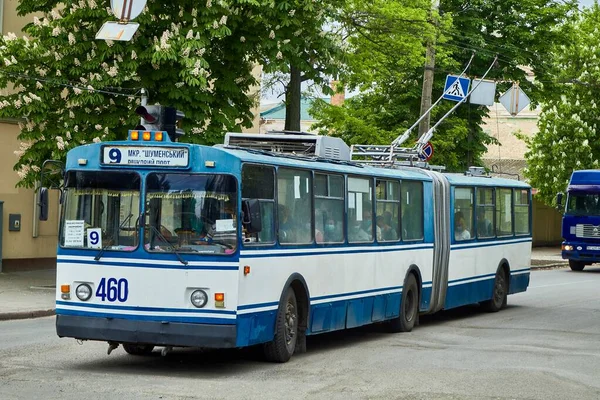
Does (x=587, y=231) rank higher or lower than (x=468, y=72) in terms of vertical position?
lower

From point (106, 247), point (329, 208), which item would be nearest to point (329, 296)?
point (329, 208)

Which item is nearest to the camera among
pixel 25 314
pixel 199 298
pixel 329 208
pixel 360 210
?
pixel 199 298

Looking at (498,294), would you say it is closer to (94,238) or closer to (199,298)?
(199,298)

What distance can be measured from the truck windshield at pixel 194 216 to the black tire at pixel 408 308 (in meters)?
6.14

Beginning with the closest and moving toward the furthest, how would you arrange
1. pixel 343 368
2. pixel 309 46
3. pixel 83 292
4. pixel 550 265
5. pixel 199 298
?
pixel 199 298
pixel 83 292
pixel 343 368
pixel 309 46
pixel 550 265

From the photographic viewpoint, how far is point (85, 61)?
23891 mm

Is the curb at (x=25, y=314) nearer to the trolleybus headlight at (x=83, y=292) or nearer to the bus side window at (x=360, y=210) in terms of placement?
the bus side window at (x=360, y=210)

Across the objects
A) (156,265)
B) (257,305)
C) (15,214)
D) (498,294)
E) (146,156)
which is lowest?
(498,294)

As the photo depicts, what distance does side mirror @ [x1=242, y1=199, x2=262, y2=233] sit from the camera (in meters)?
13.0

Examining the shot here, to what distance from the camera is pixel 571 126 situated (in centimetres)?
5625

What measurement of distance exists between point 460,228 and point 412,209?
8.28ft

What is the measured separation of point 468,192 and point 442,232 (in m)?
1.73

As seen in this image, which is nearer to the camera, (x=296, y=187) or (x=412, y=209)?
(x=296, y=187)

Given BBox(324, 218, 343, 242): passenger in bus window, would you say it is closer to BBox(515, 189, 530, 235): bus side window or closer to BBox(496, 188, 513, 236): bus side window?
BBox(496, 188, 513, 236): bus side window
